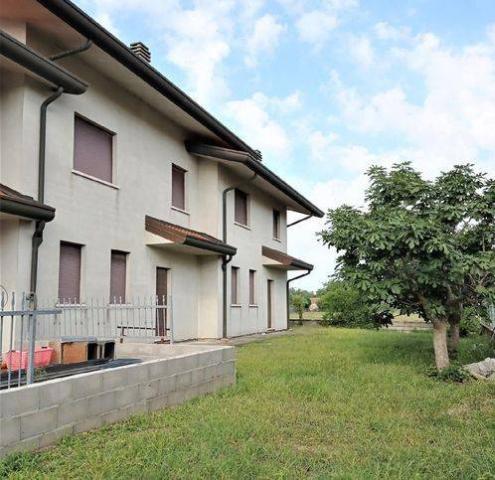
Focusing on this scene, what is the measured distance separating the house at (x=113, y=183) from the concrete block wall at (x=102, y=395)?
12.0ft

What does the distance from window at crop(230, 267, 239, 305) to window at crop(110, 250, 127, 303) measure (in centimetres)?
553

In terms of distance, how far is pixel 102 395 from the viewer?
16.5ft

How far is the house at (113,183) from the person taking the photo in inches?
341

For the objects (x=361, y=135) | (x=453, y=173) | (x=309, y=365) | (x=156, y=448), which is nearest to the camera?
(x=156, y=448)

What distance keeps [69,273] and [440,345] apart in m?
6.93

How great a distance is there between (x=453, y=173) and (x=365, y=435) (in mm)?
5579

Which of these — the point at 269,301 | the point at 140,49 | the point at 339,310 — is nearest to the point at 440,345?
the point at 140,49

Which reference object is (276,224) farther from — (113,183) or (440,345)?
(440,345)

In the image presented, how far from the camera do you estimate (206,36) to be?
10484 mm

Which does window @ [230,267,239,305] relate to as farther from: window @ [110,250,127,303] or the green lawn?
the green lawn

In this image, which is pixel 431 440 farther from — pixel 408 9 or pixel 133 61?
pixel 133 61

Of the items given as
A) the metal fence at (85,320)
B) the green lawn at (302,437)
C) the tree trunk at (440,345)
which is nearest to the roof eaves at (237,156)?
the metal fence at (85,320)

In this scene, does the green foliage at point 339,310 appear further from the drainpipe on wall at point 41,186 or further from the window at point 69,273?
the drainpipe on wall at point 41,186

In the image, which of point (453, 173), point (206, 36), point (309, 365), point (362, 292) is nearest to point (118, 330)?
point (309, 365)
